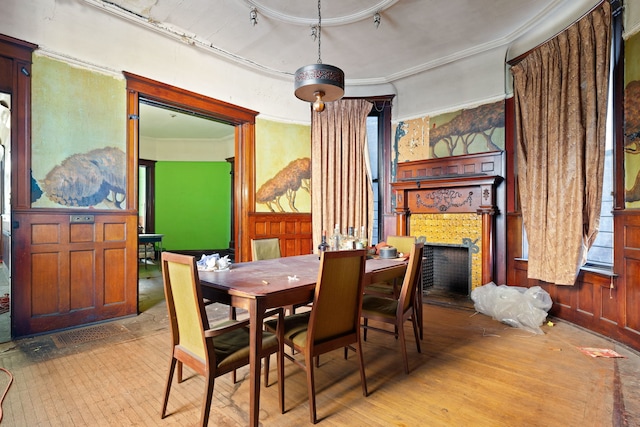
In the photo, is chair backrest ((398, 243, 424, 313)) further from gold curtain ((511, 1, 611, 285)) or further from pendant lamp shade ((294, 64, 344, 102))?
gold curtain ((511, 1, 611, 285))

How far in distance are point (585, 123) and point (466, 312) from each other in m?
2.35

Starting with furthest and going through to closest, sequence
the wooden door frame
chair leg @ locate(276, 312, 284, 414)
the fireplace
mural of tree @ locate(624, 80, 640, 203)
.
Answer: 1. the fireplace
2. the wooden door frame
3. mural of tree @ locate(624, 80, 640, 203)
4. chair leg @ locate(276, 312, 284, 414)

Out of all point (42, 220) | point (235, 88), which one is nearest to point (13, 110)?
point (42, 220)

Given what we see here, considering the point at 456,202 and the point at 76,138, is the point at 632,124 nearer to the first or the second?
the point at 456,202

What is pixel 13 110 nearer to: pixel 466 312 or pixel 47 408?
pixel 47 408

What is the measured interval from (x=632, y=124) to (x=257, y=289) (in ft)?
11.1

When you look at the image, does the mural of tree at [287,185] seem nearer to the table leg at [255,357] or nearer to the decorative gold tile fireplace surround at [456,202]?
the decorative gold tile fireplace surround at [456,202]

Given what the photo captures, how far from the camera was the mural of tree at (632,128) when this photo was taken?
278cm

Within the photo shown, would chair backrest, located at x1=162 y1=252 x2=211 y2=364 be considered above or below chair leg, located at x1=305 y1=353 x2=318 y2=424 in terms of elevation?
above

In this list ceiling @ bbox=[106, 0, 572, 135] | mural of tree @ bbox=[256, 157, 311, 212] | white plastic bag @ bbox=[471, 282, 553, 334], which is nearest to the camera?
white plastic bag @ bbox=[471, 282, 553, 334]

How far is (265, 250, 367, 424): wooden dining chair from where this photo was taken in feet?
6.18

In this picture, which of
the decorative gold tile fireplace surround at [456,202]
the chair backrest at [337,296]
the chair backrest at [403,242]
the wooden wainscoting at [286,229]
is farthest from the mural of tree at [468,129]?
the chair backrest at [337,296]

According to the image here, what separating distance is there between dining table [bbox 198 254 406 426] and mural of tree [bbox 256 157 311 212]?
2.70 meters

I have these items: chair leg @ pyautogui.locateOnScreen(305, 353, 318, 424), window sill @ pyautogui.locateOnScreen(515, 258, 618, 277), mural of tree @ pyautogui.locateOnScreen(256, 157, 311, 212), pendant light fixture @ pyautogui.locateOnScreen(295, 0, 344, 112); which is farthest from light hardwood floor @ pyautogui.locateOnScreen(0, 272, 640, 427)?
mural of tree @ pyautogui.locateOnScreen(256, 157, 311, 212)
